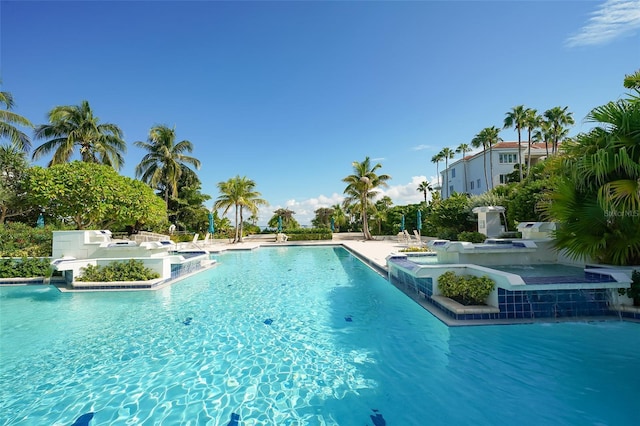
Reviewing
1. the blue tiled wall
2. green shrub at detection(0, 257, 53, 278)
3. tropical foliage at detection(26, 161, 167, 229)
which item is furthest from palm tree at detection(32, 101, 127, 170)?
the blue tiled wall

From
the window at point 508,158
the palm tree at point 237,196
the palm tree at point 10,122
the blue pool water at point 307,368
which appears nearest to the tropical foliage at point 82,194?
the palm tree at point 10,122

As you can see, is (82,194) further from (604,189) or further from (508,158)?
(508,158)

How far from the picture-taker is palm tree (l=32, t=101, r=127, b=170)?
21.6m

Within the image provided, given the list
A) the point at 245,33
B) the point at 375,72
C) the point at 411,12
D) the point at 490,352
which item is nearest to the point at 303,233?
the point at 375,72

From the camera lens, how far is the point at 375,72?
1639cm

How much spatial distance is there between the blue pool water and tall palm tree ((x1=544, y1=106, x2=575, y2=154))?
31.6 metres

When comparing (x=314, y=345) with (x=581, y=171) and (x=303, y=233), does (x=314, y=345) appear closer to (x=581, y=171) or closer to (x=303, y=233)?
(x=581, y=171)

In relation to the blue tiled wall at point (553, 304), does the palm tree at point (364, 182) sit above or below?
above

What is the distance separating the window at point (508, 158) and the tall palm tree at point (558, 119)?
5443mm

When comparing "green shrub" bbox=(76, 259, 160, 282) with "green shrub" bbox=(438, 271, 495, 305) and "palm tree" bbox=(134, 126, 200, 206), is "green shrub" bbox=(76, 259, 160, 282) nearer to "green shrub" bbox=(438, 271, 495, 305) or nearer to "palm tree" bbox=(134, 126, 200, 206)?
"green shrub" bbox=(438, 271, 495, 305)

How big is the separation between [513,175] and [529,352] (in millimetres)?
32352

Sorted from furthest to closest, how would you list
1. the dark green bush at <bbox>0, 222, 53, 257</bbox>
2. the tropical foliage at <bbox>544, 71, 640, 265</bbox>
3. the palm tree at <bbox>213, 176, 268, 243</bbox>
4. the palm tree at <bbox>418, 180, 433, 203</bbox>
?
the palm tree at <bbox>418, 180, 433, 203</bbox> < the palm tree at <bbox>213, 176, 268, 243</bbox> < the dark green bush at <bbox>0, 222, 53, 257</bbox> < the tropical foliage at <bbox>544, 71, 640, 265</bbox>

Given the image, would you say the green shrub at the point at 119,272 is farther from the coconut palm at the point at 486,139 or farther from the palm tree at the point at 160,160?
the coconut palm at the point at 486,139

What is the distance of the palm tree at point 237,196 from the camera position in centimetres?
2711
